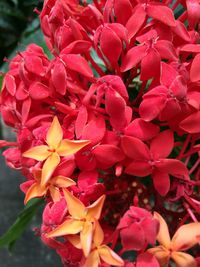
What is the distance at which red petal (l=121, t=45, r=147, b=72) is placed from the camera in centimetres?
58

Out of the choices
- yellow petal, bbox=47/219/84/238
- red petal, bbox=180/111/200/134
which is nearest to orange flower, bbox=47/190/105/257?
yellow petal, bbox=47/219/84/238

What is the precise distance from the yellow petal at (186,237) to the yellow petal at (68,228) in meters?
0.10

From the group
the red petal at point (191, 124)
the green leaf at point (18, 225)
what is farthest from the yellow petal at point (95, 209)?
the green leaf at point (18, 225)

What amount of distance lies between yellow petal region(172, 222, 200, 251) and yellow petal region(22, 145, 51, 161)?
164 mm

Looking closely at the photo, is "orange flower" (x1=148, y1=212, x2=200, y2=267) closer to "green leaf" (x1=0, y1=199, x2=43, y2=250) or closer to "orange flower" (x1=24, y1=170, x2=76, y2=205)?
"orange flower" (x1=24, y1=170, x2=76, y2=205)

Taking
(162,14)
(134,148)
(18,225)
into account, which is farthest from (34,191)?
(18,225)

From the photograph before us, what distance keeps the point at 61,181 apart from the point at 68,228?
0.17 feet

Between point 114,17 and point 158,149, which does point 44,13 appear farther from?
point 158,149

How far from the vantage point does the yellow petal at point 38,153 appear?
582 millimetres

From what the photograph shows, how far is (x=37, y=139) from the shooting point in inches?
24.1

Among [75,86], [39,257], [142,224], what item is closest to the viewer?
[142,224]

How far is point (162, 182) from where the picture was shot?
574 millimetres

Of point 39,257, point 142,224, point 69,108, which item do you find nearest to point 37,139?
point 69,108

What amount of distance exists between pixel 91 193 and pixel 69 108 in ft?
0.34
